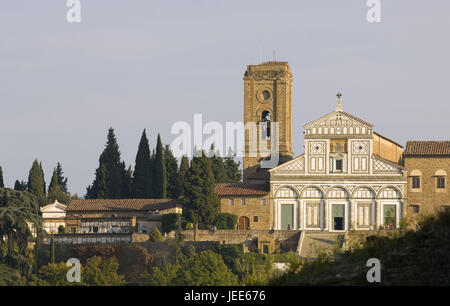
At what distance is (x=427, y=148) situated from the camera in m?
67.4

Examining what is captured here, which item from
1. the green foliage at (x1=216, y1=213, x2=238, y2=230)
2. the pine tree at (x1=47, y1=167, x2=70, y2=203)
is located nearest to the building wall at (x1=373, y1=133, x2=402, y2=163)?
the green foliage at (x1=216, y1=213, x2=238, y2=230)

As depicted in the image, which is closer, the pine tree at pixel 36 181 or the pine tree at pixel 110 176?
the pine tree at pixel 110 176

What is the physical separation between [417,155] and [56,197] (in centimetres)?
2862

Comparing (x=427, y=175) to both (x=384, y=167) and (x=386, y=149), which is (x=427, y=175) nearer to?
(x=384, y=167)

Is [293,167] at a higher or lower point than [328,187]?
higher

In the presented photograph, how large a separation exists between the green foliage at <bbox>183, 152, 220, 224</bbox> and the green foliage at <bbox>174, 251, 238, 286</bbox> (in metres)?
7.11

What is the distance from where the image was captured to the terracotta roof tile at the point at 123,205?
229ft

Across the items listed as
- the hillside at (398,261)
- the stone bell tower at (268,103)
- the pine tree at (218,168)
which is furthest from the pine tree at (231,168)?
the hillside at (398,261)

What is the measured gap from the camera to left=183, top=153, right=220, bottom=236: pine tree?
215 feet

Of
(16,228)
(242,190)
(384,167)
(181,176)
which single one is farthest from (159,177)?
(16,228)

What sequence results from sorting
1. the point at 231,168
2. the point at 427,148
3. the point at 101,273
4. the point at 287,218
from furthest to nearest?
the point at 231,168 → the point at 427,148 → the point at 287,218 → the point at 101,273

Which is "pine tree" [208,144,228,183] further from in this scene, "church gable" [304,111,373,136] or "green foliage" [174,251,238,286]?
"green foliage" [174,251,238,286]

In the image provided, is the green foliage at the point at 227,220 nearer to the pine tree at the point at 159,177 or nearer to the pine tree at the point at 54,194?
the pine tree at the point at 159,177

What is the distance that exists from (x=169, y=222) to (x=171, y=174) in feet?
50.5
